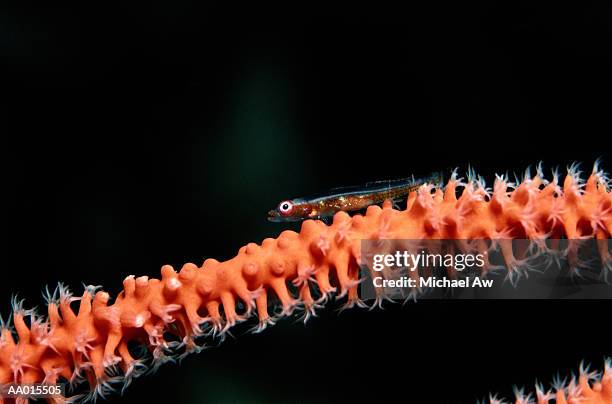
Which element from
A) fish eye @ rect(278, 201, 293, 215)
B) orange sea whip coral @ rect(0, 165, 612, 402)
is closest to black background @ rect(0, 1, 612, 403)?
fish eye @ rect(278, 201, 293, 215)

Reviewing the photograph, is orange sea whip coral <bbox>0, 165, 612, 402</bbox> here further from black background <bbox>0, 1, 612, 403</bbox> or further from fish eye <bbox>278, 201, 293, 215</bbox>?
black background <bbox>0, 1, 612, 403</bbox>

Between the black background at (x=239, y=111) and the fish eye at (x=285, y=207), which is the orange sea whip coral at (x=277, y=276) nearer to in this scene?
the fish eye at (x=285, y=207)

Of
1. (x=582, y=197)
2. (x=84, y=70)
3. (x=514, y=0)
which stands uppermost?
(x=514, y=0)

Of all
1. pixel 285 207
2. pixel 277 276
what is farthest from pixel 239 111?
pixel 277 276

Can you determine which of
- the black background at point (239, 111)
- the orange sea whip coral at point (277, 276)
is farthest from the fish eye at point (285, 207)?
the orange sea whip coral at point (277, 276)

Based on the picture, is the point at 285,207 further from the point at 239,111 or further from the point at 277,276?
the point at 239,111

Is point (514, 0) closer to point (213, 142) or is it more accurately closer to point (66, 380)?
point (213, 142)

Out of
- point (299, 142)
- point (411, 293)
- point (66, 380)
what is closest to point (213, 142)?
point (299, 142)
